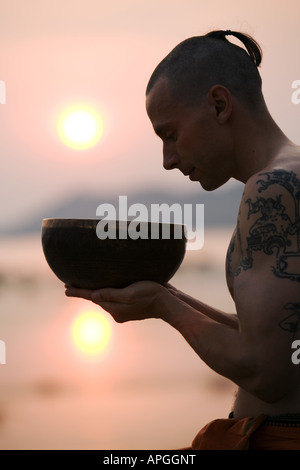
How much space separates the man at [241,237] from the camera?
1.85 metres

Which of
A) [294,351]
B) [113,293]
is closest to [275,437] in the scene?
[294,351]

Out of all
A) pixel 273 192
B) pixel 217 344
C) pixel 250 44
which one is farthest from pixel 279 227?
pixel 250 44

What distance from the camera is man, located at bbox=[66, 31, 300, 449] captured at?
1854mm

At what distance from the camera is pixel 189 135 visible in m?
2.30

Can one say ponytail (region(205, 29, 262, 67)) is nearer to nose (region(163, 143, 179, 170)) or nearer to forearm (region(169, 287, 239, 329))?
nose (region(163, 143, 179, 170))

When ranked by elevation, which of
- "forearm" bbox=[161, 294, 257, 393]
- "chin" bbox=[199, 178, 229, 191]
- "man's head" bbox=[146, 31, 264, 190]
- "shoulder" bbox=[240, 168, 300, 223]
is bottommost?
"forearm" bbox=[161, 294, 257, 393]

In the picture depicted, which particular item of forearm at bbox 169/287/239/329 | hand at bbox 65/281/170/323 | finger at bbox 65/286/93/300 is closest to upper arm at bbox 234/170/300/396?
hand at bbox 65/281/170/323

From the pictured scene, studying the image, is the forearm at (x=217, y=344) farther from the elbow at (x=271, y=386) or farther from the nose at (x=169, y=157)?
the nose at (x=169, y=157)

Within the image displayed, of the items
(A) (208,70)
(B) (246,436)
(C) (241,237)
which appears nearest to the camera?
(C) (241,237)

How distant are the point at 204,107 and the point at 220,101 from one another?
0.06m

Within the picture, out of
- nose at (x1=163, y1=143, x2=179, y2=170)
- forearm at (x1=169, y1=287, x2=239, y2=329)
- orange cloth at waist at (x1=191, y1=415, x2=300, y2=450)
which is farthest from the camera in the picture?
forearm at (x1=169, y1=287, x2=239, y2=329)

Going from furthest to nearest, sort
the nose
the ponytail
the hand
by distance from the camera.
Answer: the ponytail → the nose → the hand

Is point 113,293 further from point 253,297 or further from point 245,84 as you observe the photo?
point 245,84

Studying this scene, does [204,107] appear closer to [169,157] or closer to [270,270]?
[169,157]
